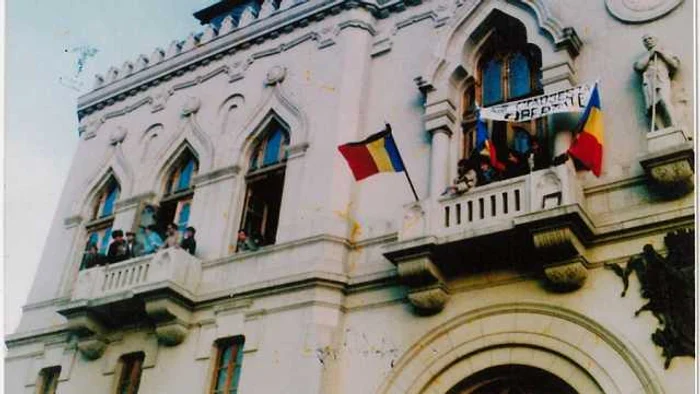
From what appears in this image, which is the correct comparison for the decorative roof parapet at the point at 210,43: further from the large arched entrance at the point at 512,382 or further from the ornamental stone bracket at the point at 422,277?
the large arched entrance at the point at 512,382

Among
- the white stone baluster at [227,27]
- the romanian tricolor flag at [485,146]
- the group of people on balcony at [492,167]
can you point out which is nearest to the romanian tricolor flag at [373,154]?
the group of people on balcony at [492,167]

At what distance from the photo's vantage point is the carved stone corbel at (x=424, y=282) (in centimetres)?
1420

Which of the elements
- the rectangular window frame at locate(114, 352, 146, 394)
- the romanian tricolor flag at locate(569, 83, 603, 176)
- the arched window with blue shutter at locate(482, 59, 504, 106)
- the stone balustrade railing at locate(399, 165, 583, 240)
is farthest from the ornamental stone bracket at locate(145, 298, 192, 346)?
the romanian tricolor flag at locate(569, 83, 603, 176)

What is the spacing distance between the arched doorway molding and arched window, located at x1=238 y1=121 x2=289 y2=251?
5.29 m

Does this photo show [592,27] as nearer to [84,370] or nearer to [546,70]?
[546,70]

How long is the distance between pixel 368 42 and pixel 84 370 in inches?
386

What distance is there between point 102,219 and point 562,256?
13.2 meters

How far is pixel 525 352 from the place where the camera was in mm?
13312

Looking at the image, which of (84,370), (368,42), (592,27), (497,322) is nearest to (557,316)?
(497,322)

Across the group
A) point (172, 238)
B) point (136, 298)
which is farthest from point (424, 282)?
point (172, 238)

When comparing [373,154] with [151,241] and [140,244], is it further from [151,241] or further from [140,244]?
[140,244]

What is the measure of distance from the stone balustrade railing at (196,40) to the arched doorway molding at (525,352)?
10.2 meters

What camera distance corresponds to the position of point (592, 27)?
1595cm

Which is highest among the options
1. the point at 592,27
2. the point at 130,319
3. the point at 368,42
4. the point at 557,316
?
the point at 368,42
